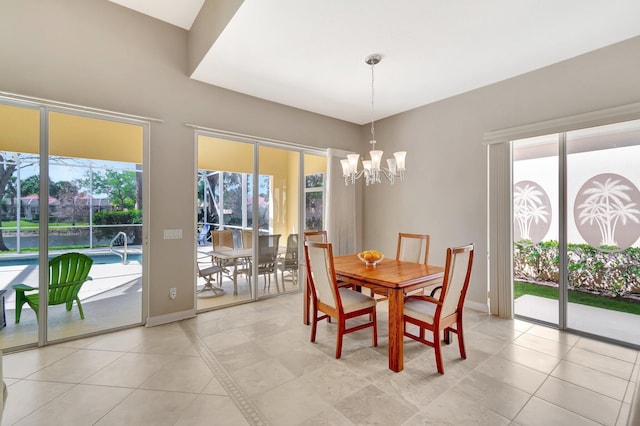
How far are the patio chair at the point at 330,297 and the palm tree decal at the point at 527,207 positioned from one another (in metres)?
2.30

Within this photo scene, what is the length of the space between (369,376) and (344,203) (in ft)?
10.4

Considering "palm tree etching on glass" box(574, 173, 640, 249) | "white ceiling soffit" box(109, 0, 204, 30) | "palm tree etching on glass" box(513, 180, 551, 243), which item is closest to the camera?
"palm tree etching on glass" box(574, 173, 640, 249)

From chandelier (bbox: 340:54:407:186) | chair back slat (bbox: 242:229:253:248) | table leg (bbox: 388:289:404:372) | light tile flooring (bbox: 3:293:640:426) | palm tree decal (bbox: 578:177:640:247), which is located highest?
chandelier (bbox: 340:54:407:186)

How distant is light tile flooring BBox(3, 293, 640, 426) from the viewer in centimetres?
184

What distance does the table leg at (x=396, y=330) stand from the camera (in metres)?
2.33

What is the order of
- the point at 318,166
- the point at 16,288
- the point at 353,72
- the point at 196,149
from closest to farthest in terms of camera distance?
the point at 16,288 < the point at 353,72 < the point at 196,149 < the point at 318,166

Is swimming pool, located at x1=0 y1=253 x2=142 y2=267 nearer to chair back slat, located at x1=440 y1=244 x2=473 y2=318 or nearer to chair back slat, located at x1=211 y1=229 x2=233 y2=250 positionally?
chair back slat, located at x1=211 y1=229 x2=233 y2=250

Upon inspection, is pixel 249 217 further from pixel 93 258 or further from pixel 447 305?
pixel 447 305

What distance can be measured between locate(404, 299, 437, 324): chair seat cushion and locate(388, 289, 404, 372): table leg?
0.18m

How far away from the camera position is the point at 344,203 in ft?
16.6

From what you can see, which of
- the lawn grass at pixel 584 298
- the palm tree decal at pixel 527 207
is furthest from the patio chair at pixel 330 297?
the palm tree decal at pixel 527 207

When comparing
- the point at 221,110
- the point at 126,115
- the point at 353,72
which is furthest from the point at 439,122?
the point at 126,115

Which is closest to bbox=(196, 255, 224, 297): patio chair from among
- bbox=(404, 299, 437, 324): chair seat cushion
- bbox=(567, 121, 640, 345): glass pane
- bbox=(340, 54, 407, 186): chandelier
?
bbox=(340, 54, 407, 186): chandelier

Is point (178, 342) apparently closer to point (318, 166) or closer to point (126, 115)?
point (126, 115)
